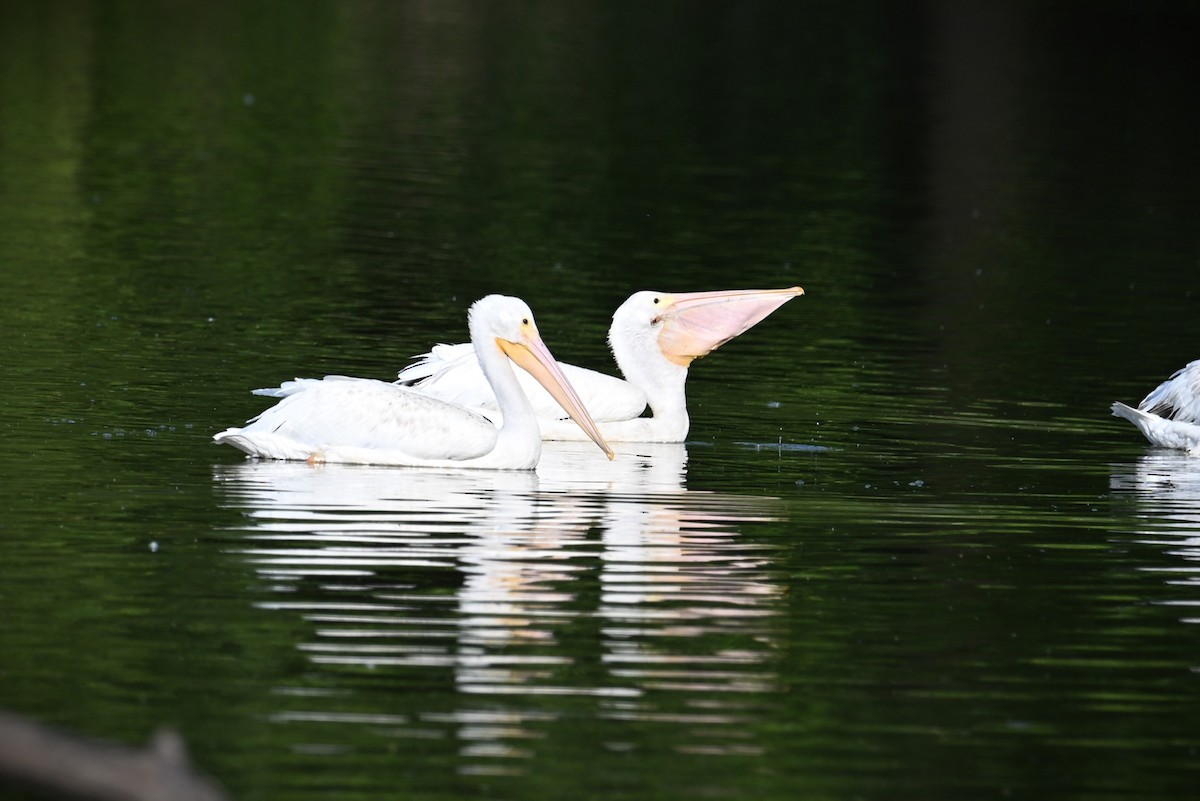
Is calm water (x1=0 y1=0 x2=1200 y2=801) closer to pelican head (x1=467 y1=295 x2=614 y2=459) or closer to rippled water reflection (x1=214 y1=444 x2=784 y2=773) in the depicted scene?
rippled water reflection (x1=214 y1=444 x2=784 y2=773)

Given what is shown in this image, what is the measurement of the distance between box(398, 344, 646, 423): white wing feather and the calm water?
1.04 feet

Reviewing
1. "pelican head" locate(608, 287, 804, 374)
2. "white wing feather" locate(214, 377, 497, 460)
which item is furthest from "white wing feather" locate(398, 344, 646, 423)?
"white wing feather" locate(214, 377, 497, 460)

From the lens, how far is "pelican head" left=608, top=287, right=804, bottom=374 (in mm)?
13172

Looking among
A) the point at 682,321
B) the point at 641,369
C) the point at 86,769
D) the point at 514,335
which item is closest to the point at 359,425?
the point at 514,335

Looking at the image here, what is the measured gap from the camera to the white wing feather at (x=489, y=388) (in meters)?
12.3

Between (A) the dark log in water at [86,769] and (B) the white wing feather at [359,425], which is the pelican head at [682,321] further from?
(A) the dark log in water at [86,769]

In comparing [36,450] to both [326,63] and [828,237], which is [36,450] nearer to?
[828,237]

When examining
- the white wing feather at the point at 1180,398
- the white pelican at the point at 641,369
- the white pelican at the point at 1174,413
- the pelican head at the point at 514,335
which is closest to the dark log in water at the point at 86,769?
the pelican head at the point at 514,335

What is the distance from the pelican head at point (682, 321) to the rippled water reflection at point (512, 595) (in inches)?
76.4

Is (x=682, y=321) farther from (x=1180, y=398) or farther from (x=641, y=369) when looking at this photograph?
(x=1180, y=398)

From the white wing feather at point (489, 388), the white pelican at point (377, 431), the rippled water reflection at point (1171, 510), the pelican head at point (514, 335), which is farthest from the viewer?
the white wing feather at point (489, 388)

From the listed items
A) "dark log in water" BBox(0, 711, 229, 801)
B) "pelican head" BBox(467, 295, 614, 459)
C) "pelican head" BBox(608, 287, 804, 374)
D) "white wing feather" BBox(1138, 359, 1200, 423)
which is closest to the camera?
"dark log in water" BBox(0, 711, 229, 801)

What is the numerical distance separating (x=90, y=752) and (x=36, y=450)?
6.91 m

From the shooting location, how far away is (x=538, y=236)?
21.4 meters
